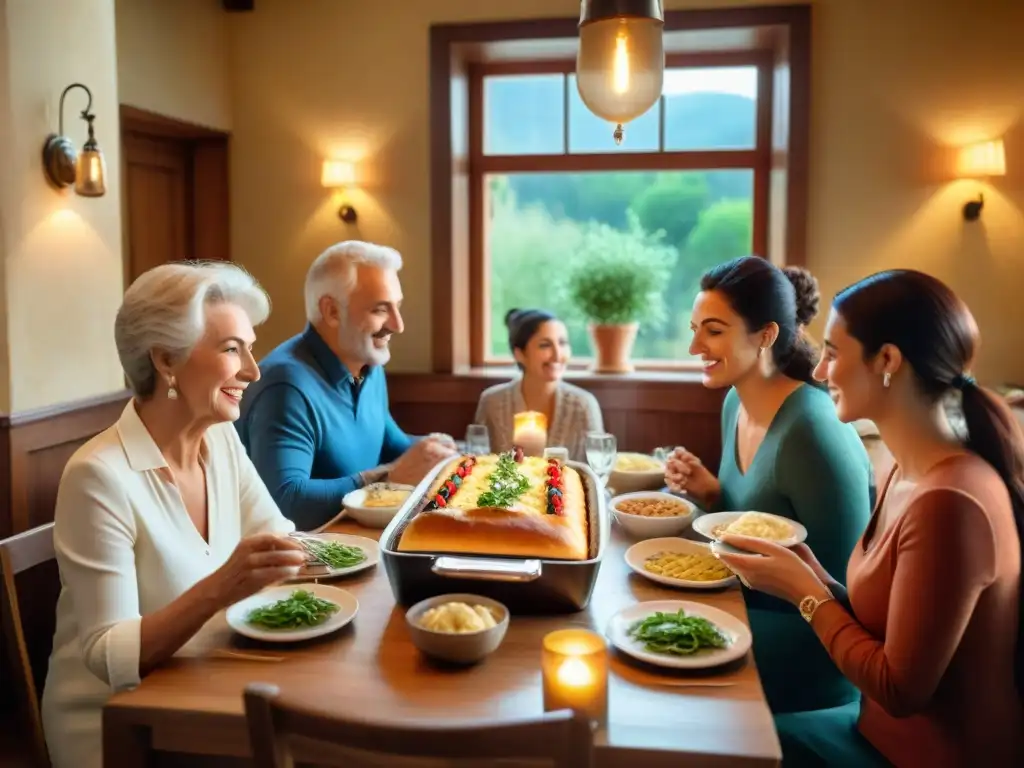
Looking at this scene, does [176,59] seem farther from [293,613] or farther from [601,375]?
[293,613]

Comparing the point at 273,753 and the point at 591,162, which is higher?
the point at 591,162

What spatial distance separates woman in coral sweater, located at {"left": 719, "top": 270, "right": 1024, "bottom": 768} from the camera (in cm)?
134

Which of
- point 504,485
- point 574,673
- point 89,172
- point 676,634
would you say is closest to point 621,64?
point 504,485

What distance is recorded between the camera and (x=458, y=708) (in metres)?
1.23

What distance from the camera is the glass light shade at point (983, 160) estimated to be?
3.98 meters

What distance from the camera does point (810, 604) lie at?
5.02 ft

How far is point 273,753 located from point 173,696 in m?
0.39

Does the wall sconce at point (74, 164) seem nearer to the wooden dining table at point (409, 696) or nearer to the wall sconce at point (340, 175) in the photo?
the wall sconce at point (340, 175)

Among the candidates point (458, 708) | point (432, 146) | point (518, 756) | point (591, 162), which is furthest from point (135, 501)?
point (591, 162)

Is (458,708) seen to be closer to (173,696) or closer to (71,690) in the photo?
(173,696)

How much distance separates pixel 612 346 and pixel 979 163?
1879 millimetres

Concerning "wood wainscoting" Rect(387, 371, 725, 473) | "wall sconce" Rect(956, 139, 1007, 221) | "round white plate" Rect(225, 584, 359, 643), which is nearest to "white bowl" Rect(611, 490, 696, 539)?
"round white plate" Rect(225, 584, 359, 643)

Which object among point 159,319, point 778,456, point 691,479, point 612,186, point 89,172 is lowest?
point 691,479

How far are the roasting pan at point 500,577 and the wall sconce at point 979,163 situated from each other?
3392 mm
